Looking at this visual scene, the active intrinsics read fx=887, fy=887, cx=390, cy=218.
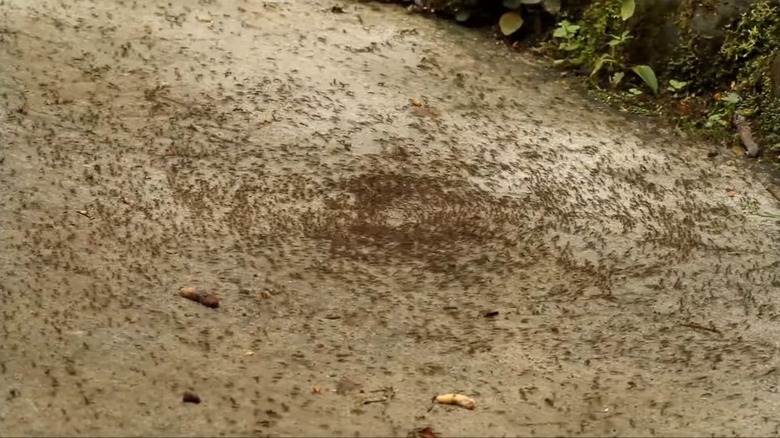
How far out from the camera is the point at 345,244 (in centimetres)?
268

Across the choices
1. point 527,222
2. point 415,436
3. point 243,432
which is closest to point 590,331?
point 527,222

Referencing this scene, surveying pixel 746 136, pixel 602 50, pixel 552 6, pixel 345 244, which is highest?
pixel 552 6

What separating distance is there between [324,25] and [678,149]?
5.15ft

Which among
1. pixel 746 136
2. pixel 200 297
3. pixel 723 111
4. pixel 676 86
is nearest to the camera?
pixel 200 297

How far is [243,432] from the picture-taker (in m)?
2.02

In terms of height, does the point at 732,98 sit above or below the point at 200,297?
above

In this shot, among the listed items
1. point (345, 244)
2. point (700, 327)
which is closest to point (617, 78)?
point (700, 327)

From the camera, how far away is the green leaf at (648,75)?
146 inches

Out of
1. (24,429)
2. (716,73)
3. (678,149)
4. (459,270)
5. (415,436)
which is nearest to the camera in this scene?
(24,429)

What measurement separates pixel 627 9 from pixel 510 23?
517mm

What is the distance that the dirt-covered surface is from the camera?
2164 mm

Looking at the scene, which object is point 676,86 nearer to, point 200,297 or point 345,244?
point 345,244

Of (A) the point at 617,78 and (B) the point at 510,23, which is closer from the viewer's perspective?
(A) the point at 617,78

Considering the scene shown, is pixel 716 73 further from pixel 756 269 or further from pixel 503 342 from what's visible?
pixel 503 342
